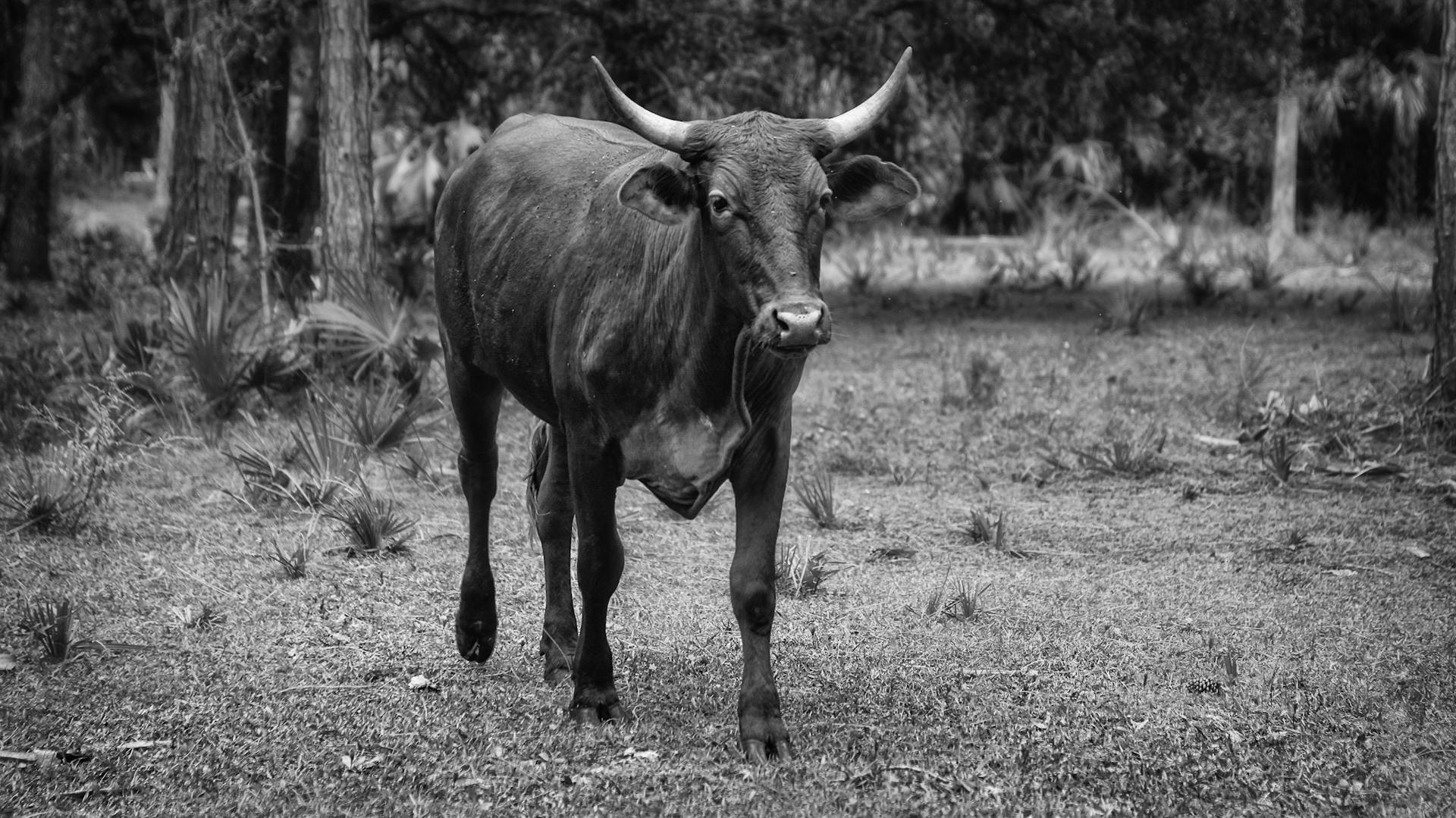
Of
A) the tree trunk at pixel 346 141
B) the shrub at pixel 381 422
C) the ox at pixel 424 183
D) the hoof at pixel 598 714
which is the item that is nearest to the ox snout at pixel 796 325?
the hoof at pixel 598 714

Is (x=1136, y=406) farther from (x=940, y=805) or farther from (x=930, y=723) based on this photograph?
(x=940, y=805)

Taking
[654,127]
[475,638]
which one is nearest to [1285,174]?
[475,638]

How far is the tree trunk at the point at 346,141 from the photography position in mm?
9891

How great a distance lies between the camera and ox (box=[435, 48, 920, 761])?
3.99 meters

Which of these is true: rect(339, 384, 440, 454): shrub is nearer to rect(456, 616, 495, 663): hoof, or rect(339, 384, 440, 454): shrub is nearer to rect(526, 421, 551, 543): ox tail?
rect(526, 421, 551, 543): ox tail

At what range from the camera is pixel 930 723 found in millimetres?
4660

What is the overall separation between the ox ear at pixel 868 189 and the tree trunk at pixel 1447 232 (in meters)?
5.60

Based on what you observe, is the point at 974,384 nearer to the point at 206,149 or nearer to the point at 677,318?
the point at 677,318

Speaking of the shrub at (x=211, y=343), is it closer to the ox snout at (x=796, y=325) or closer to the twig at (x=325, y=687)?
the twig at (x=325, y=687)

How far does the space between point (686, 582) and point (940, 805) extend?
8.32 ft

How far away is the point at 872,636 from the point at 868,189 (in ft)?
6.65

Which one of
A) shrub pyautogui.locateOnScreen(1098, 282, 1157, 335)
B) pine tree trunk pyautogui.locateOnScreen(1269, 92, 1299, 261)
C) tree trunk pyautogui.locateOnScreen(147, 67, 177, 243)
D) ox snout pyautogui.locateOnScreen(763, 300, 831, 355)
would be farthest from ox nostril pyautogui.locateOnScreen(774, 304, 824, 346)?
pine tree trunk pyautogui.locateOnScreen(1269, 92, 1299, 261)

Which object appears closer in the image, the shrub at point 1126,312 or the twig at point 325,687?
the twig at point 325,687

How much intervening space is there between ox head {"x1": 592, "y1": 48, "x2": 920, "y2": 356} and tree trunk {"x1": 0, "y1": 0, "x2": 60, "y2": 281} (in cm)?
1319
